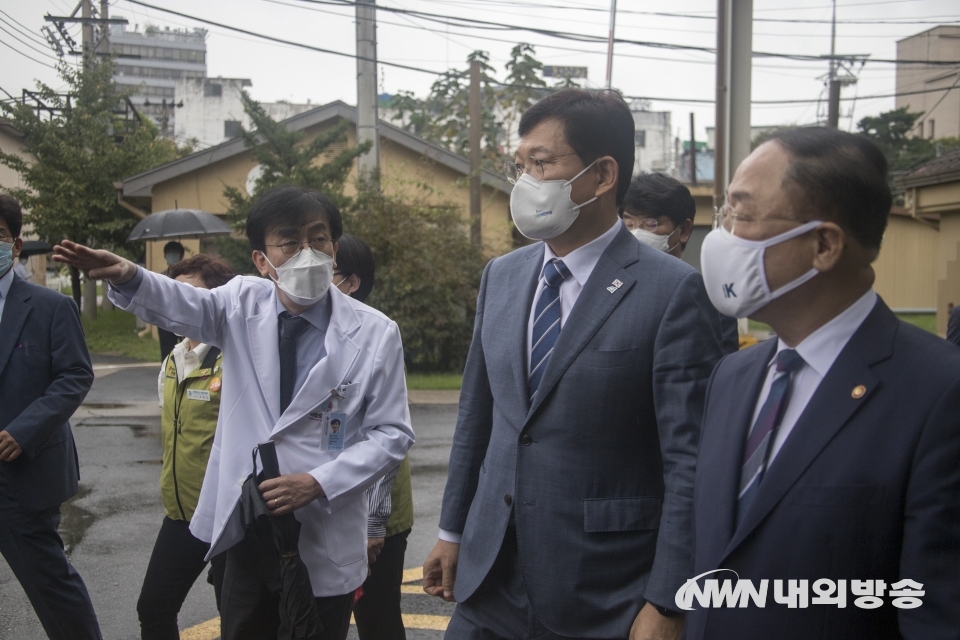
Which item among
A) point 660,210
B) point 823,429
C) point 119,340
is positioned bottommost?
point 119,340

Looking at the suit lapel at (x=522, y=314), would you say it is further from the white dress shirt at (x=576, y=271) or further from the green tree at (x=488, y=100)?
the green tree at (x=488, y=100)

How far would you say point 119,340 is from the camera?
73.6 ft

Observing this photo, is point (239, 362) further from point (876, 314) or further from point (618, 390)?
point (876, 314)

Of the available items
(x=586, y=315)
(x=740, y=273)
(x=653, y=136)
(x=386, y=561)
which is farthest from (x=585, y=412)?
(x=653, y=136)

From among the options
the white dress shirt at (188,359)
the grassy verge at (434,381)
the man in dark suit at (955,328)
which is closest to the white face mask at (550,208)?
the white dress shirt at (188,359)

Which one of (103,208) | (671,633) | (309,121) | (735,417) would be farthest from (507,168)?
(103,208)

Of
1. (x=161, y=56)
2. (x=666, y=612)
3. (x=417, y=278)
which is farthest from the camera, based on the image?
(x=161, y=56)

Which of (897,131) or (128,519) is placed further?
(897,131)

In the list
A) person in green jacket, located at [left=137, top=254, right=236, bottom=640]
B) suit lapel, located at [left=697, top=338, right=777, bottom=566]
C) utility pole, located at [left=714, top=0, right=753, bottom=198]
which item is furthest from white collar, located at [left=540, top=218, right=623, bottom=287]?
utility pole, located at [left=714, top=0, right=753, bottom=198]

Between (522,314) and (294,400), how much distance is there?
87 cm

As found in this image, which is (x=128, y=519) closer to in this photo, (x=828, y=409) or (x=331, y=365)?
(x=331, y=365)

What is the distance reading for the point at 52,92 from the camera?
23406 mm

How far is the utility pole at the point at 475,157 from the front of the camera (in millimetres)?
17844

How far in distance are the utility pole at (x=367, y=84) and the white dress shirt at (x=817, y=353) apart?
596 inches
